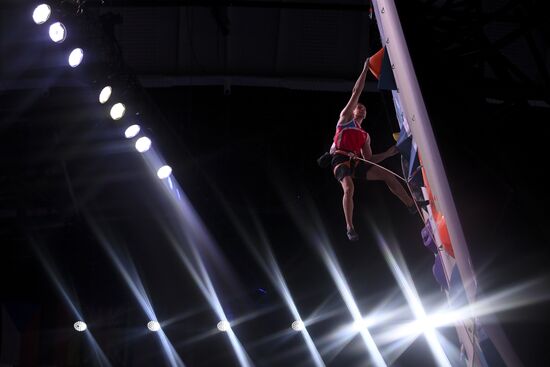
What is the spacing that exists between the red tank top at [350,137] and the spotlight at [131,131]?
10.4 feet

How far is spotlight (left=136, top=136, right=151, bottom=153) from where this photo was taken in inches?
325

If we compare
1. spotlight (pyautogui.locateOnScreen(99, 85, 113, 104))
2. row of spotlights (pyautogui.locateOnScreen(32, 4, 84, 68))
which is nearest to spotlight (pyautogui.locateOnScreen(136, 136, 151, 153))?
spotlight (pyautogui.locateOnScreen(99, 85, 113, 104))

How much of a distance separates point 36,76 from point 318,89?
352cm

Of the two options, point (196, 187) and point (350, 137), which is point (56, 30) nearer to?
point (350, 137)

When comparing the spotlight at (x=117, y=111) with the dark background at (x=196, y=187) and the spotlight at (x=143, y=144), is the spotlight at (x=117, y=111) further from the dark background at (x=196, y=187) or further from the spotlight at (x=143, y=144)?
the spotlight at (x=143, y=144)

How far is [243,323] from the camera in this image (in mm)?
10008

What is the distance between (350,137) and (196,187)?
15.2 feet

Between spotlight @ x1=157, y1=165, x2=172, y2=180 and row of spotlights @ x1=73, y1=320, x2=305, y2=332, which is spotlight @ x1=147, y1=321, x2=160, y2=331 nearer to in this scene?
row of spotlights @ x1=73, y1=320, x2=305, y2=332

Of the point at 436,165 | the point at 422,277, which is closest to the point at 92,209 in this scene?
the point at 422,277

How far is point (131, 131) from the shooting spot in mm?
8016

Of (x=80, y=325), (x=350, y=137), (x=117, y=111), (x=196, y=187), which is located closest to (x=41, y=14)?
(x=117, y=111)

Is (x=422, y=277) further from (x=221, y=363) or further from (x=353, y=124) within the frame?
(x=353, y=124)

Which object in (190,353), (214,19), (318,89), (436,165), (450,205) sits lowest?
(450,205)

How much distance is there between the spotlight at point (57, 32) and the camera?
660 cm
